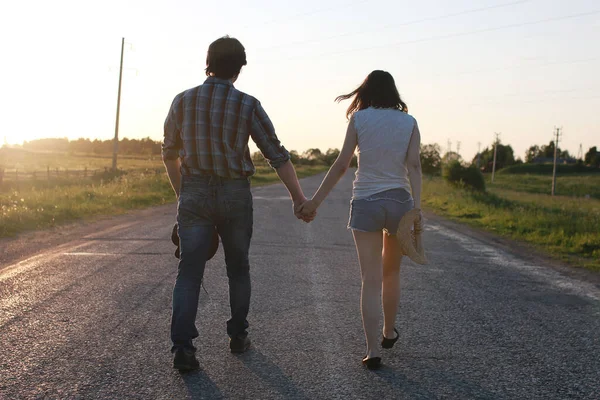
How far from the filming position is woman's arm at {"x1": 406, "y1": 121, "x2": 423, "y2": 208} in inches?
160

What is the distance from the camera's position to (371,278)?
4121 millimetres

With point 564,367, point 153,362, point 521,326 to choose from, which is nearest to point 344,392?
point 153,362

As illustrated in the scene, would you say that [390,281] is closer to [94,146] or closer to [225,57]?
[225,57]

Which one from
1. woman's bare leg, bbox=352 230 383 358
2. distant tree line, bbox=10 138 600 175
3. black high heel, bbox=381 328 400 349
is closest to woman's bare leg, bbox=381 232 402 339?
black high heel, bbox=381 328 400 349

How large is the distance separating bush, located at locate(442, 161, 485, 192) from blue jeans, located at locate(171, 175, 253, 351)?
127ft

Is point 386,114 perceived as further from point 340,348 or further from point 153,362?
point 153,362

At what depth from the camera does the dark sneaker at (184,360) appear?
383 centimetres

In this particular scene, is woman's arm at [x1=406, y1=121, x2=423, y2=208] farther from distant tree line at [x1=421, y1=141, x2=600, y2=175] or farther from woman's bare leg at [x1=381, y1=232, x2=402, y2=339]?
distant tree line at [x1=421, y1=141, x2=600, y2=175]

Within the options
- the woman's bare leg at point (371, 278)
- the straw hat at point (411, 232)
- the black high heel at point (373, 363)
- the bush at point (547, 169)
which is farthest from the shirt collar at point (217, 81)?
the bush at point (547, 169)

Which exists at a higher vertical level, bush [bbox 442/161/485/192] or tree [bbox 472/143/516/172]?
tree [bbox 472/143/516/172]

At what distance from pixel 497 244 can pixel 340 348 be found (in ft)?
27.6

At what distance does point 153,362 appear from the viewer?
160 inches

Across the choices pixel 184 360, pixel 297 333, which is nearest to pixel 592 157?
pixel 297 333

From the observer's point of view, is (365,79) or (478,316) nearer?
(365,79)
